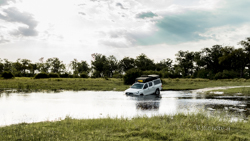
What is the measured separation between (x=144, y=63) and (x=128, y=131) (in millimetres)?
120370

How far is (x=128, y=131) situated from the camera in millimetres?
8688

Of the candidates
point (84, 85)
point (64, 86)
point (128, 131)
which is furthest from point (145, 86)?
point (128, 131)

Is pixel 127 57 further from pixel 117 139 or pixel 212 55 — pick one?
pixel 117 139

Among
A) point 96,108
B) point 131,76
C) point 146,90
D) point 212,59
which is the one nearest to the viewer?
point 96,108

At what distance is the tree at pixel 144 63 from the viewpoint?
126 meters

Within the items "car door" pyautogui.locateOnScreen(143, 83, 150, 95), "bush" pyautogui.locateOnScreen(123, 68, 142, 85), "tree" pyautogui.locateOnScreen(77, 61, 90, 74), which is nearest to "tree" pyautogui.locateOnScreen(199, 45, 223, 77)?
"tree" pyautogui.locateOnScreen(77, 61, 90, 74)

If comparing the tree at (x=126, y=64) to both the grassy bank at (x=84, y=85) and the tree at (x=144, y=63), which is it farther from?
the grassy bank at (x=84, y=85)

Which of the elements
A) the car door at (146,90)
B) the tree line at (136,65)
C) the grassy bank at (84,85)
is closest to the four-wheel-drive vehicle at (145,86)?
the car door at (146,90)

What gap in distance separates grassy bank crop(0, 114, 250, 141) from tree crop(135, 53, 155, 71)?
379 ft

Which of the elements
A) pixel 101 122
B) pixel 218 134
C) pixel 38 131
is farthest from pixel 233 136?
pixel 38 131

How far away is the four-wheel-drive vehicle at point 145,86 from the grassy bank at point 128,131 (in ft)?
57.3

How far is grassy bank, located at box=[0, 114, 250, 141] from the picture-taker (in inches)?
313

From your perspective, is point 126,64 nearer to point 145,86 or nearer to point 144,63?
point 144,63

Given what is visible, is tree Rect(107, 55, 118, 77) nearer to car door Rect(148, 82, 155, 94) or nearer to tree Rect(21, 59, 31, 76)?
tree Rect(21, 59, 31, 76)
